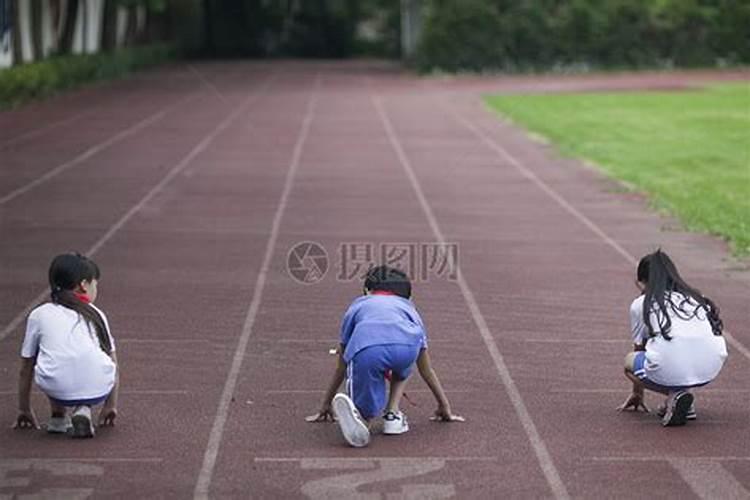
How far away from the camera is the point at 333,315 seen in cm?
1170

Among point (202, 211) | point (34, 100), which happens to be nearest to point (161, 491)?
point (202, 211)

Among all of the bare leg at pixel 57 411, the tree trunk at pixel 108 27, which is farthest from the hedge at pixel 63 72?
the bare leg at pixel 57 411

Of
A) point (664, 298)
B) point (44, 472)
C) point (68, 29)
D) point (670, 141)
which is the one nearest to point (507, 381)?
point (664, 298)

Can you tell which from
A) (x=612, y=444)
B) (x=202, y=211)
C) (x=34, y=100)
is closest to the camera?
(x=612, y=444)

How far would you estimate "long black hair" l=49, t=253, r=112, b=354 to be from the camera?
8156 mm

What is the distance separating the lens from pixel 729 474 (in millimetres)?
7363

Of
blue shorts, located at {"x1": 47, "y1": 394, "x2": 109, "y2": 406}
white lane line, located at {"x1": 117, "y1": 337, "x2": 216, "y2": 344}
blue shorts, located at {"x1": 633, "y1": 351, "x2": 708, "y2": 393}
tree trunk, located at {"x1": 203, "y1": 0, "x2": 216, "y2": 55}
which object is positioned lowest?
tree trunk, located at {"x1": 203, "y1": 0, "x2": 216, "y2": 55}

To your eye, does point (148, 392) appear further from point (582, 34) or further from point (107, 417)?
point (582, 34)

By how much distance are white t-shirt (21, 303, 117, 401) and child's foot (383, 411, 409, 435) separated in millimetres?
1354

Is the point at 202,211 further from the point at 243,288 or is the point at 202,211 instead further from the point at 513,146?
the point at 513,146

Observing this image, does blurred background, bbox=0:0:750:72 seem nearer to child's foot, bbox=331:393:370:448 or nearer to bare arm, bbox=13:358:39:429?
bare arm, bbox=13:358:39:429

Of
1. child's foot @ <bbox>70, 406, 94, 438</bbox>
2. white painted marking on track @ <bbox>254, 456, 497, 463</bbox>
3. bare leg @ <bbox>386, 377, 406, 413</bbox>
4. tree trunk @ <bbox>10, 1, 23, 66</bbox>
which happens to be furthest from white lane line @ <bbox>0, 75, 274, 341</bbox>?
tree trunk @ <bbox>10, 1, 23, 66</bbox>

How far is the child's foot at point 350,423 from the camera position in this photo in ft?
25.3

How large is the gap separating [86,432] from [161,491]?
1.00 meters
